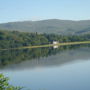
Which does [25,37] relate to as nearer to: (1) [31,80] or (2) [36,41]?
(2) [36,41]

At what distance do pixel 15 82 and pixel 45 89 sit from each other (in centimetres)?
374

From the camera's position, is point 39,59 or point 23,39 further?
point 23,39

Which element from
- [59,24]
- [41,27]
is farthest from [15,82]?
[59,24]

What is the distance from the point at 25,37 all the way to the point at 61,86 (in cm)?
4754

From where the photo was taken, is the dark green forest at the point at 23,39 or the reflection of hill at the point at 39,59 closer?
the reflection of hill at the point at 39,59

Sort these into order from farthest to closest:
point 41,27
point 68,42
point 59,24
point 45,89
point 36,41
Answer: point 59,24 → point 41,27 → point 68,42 → point 36,41 → point 45,89

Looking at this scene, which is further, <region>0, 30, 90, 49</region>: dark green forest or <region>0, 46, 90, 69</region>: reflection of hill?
<region>0, 30, 90, 49</region>: dark green forest

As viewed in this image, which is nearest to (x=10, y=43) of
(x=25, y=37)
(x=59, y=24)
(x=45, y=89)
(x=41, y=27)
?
(x=25, y=37)

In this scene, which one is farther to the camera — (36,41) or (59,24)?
(59,24)

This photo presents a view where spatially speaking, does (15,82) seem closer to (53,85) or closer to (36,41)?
(53,85)

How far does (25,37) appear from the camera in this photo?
6391cm

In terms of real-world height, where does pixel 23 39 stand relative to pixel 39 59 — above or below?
above

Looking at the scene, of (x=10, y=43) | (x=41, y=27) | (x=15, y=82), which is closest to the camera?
(x=15, y=82)

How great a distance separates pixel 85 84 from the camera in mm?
17281
